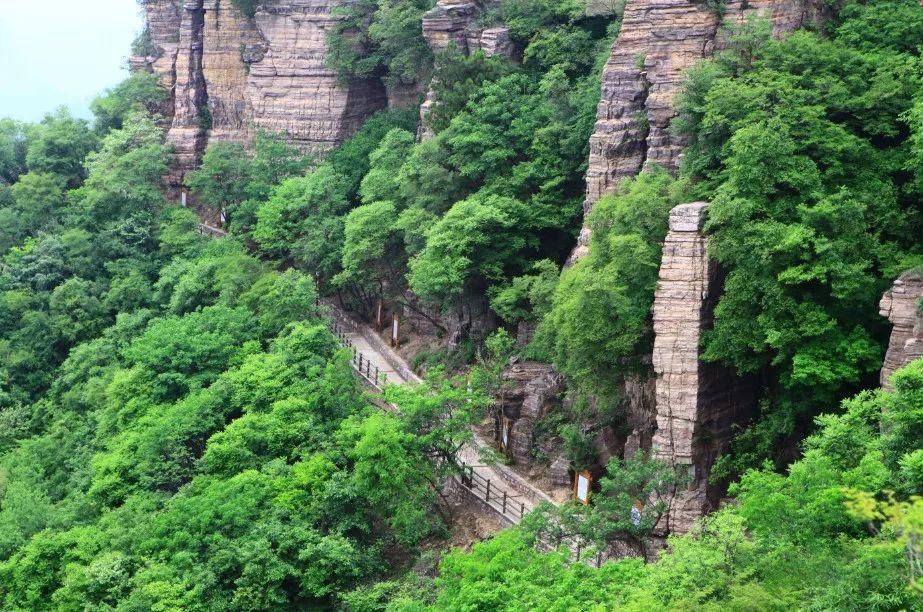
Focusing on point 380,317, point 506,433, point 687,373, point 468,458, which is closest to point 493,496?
point 506,433

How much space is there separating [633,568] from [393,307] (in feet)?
75.6

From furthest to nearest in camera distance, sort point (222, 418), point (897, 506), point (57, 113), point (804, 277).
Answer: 1. point (57, 113)
2. point (222, 418)
3. point (804, 277)
4. point (897, 506)

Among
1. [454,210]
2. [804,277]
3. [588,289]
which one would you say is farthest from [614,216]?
[454,210]

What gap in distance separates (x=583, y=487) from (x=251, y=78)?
32914mm

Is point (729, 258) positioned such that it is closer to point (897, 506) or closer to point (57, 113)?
point (897, 506)

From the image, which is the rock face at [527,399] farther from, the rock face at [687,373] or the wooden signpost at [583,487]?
the rock face at [687,373]

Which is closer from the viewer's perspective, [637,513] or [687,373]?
[637,513]

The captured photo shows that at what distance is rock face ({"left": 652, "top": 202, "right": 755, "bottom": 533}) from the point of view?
2691cm

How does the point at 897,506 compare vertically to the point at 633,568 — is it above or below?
above

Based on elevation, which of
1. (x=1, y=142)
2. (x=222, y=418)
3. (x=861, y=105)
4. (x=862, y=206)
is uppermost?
(x=861, y=105)

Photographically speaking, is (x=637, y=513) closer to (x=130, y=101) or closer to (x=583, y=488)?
(x=583, y=488)

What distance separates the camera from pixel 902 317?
2392 cm

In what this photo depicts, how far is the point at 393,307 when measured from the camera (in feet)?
147

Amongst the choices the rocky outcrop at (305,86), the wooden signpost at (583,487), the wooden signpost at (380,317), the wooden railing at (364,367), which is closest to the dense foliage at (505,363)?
the wooden signpost at (583,487)
